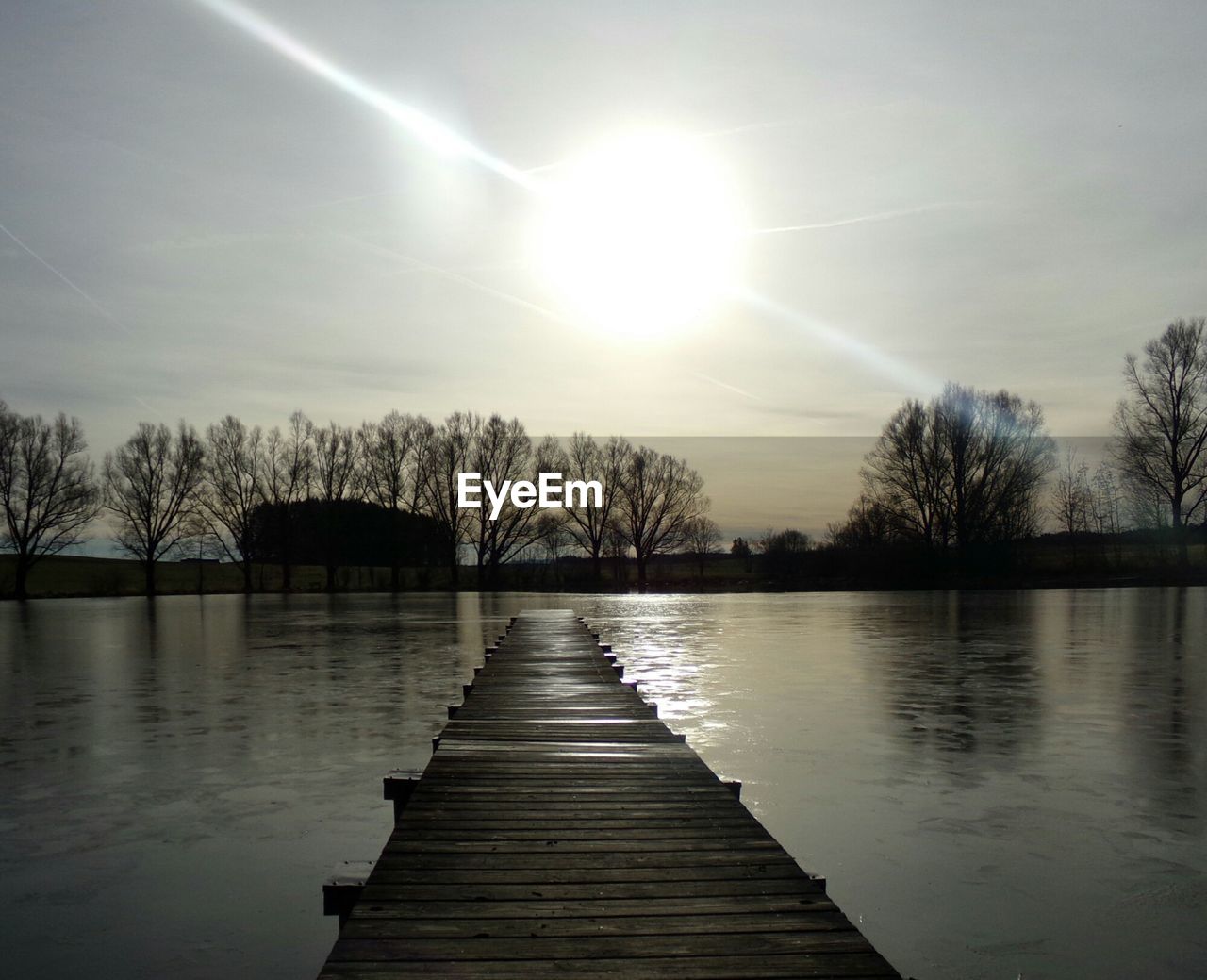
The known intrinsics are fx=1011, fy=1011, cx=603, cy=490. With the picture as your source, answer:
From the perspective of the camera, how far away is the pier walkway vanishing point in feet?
12.1

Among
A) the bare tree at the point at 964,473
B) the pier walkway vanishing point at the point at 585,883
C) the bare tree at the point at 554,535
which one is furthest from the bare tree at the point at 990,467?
the pier walkway vanishing point at the point at 585,883

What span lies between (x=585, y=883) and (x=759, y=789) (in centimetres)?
434

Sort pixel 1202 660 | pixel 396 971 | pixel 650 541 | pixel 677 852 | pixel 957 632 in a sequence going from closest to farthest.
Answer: pixel 396 971 → pixel 677 852 → pixel 1202 660 → pixel 957 632 → pixel 650 541

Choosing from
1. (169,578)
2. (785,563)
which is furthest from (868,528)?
(169,578)

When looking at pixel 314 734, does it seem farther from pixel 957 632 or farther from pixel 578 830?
pixel 957 632

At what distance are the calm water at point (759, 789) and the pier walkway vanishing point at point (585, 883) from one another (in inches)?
39.5

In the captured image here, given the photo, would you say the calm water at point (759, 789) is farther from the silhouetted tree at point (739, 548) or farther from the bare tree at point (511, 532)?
the silhouetted tree at point (739, 548)

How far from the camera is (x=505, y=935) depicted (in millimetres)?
3883

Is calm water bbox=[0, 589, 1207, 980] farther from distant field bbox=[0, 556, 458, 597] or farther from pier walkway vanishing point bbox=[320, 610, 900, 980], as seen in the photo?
distant field bbox=[0, 556, 458, 597]

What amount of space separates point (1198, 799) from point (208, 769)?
849 cm

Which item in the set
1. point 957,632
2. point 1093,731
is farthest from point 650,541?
point 1093,731

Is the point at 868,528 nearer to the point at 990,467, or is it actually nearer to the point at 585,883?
the point at 990,467

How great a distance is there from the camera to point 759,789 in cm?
855

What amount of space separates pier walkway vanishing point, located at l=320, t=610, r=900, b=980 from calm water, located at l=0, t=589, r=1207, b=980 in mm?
1003
